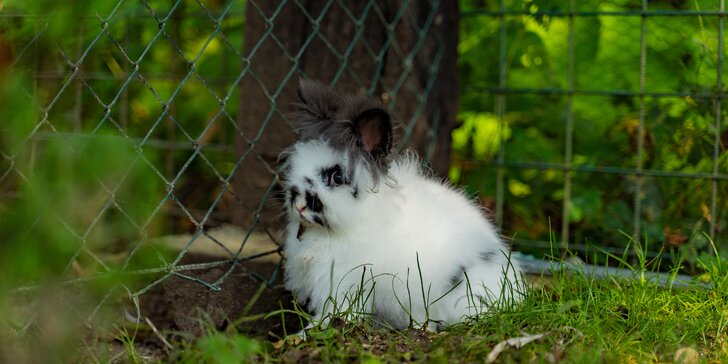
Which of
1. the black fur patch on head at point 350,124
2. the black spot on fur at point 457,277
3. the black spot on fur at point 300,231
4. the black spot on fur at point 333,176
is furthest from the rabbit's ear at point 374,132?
the black spot on fur at point 457,277

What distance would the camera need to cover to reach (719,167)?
12.6 ft

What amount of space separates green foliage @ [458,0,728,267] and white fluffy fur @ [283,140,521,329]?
133 cm

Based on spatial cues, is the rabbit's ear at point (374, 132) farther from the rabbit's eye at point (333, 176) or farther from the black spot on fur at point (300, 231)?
the black spot on fur at point (300, 231)

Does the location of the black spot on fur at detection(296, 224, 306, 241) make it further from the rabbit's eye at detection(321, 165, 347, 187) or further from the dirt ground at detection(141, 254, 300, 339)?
the dirt ground at detection(141, 254, 300, 339)

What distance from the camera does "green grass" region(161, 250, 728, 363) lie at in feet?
6.95

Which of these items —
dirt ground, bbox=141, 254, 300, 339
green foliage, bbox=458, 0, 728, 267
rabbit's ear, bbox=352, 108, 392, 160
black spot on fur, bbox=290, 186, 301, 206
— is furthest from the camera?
green foliage, bbox=458, 0, 728, 267

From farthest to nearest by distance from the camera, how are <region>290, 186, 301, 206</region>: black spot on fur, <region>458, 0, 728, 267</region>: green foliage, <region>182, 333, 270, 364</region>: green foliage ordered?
<region>458, 0, 728, 267</region>: green foliage
<region>290, 186, 301, 206</region>: black spot on fur
<region>182, 333, 270, 364</region>: green foliage

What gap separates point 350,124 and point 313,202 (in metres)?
0.28

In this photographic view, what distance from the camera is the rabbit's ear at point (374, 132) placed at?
2506 mm

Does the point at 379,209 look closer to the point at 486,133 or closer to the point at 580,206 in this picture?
the point at 580,206

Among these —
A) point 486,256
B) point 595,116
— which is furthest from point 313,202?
point 595,116

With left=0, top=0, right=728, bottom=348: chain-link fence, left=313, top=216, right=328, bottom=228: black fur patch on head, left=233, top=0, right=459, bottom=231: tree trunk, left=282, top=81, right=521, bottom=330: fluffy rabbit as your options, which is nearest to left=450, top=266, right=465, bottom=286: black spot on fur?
left=282, top=81, right=521, bottom=330: fluffy rabbit

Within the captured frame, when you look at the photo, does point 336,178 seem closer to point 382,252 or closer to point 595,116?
point 382,252

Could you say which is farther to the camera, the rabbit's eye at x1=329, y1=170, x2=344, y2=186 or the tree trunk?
the tree trunk
